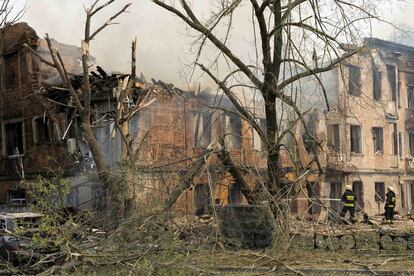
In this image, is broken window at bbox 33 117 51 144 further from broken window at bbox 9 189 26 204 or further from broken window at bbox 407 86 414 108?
broken window at bbox 407 86 414 108

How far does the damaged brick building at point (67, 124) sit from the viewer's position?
69.6 feet

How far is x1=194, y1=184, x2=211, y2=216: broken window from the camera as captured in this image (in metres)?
12.7

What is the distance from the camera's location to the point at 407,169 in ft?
108

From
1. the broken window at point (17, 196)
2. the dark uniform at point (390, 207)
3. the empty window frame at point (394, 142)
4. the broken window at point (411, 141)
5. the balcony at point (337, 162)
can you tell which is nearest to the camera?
the dark uniform at point (390, 207)

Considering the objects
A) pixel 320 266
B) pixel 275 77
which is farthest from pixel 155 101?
pixel 320 266

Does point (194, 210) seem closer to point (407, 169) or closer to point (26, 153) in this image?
point (26, 153)

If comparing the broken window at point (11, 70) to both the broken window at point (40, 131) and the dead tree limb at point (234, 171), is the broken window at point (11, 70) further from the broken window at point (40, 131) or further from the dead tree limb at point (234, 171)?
the dead tree limb at point (234, 171)

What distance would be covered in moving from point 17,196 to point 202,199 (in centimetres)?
1373

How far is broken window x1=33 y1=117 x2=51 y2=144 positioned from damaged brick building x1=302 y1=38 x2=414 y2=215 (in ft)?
41.6

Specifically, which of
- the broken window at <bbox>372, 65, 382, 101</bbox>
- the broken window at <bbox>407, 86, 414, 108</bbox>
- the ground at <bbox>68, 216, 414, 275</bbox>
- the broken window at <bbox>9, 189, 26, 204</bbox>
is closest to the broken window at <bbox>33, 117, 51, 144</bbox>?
the broken window at <bbox>9, 189, 26, 204</bbox>

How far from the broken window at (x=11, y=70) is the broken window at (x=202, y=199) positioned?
44.6ft

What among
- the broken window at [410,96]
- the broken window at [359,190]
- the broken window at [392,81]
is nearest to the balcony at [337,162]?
the broken window at [359,190]

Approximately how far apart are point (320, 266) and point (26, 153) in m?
16.6

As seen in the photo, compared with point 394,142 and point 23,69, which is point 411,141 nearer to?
point 394,142
